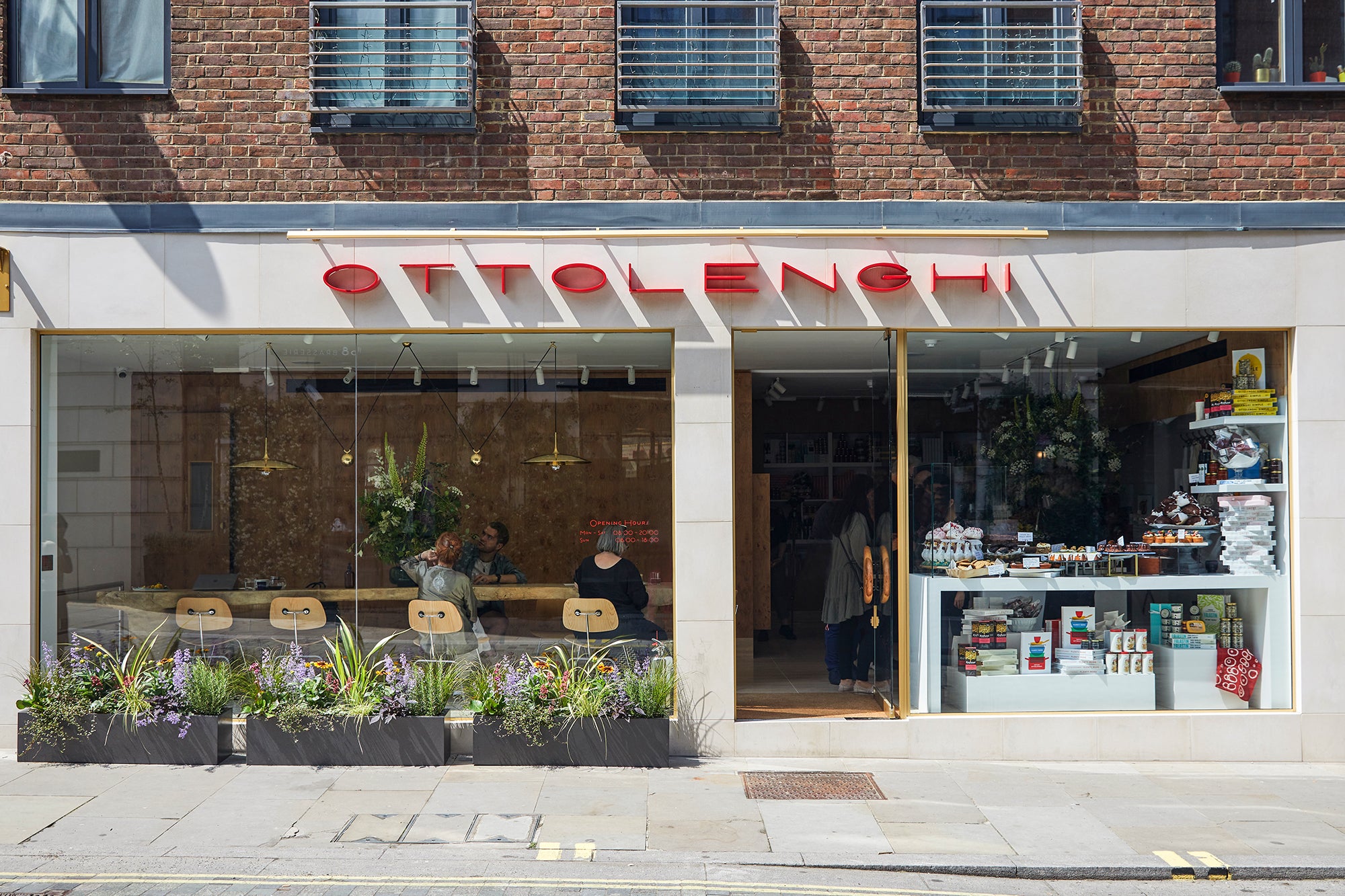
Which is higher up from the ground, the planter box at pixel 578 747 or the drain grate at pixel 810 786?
the planter box at pixel 578 747

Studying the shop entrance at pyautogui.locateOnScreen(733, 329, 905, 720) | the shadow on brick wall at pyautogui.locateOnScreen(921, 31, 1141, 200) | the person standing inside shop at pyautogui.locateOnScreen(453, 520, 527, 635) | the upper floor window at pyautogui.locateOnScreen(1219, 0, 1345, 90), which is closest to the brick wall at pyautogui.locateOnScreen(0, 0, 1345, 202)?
the shadow on brick wall at pyautogui.locateOnScreen(921, 31, 1141, 200)

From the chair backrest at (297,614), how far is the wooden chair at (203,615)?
15.1 inches

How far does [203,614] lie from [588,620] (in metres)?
3.24

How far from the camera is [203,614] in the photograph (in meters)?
9.14

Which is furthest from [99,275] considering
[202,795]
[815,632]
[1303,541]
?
[1303,541]

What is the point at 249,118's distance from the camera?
8867mm

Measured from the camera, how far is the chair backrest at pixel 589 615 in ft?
30.0

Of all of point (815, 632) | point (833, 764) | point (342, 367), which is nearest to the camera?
point (833, 764)

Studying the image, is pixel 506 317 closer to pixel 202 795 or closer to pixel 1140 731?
pixel 202 795

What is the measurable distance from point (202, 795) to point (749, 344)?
17.9ft

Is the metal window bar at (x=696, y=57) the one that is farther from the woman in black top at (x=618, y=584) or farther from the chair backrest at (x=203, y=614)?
the chair backrest at (x=203, y=614)

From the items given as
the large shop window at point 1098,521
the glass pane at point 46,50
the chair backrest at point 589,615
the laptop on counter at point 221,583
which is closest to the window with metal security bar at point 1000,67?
the large shop window at point 1098,521

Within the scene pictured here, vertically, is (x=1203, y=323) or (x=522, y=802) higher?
(x=1203, y=323)


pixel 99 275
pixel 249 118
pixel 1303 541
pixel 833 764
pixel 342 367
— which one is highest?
pixel 249 118
